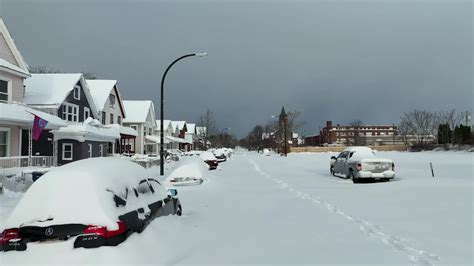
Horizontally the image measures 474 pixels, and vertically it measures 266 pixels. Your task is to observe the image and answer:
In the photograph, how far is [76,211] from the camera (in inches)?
193

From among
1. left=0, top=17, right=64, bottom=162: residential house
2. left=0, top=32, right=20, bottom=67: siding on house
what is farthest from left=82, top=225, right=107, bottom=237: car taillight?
left=0, top=32, right=20, bottom=67: siding on house

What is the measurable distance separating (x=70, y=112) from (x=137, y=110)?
24559 millimetres

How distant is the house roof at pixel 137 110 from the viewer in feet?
176

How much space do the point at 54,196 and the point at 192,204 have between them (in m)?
6.61

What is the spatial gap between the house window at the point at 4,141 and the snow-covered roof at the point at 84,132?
471 cm

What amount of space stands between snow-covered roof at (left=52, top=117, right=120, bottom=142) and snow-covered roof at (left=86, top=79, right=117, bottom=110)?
730cm

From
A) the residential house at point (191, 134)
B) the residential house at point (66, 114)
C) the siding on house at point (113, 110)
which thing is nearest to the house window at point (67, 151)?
the residential house at point (66, 114)

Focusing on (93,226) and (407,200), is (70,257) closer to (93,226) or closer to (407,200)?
(93,226)

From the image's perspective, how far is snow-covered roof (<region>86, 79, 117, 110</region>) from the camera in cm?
3869

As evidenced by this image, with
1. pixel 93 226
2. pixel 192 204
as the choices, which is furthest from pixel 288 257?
pixel 192 204

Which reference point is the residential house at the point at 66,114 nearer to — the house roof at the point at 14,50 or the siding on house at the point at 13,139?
the siding on house at the point at 13,139

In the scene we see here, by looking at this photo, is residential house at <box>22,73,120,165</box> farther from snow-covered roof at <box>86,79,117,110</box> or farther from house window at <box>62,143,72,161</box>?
snow-covered roof at <box>86,79,117,110</box>

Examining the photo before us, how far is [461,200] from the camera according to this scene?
11.1 m

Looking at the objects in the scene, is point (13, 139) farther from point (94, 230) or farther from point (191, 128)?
point (191, 128)
